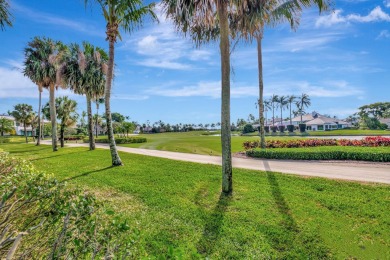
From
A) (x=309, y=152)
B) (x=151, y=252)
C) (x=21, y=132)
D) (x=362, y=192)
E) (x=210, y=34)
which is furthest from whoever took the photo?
(x=21, y=132)

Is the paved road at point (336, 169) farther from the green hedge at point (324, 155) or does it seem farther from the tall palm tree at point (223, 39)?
the tall palm tree at point (223, 39)

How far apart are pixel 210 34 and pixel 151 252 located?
8.83 m

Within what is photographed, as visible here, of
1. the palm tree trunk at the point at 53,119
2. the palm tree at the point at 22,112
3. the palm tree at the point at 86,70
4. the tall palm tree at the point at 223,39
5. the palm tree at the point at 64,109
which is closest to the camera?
the tall palm tree at the point at 223,39

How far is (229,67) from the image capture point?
341 inches

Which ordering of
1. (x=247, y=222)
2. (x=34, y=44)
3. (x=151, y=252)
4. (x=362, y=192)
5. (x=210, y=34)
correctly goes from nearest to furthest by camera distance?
1. (x=151, y=252)
2. (x=247, y=222)
3. (x=362, y=192)
4. (x=210, y=34)
5. (x=34, y=44)

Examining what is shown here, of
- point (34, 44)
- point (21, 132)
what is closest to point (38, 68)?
point (34, 44)

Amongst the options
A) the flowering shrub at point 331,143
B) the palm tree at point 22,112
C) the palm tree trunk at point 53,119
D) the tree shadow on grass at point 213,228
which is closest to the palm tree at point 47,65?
the palm tree trunk at point 53,119

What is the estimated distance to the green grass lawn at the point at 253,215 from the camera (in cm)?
517

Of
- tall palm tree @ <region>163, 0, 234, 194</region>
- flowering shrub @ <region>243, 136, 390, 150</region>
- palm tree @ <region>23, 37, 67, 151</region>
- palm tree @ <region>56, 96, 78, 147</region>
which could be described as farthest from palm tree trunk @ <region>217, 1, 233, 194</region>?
palm tree @ <region>56, 96, 78, 147</region>

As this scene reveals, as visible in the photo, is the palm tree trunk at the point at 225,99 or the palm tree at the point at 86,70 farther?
the palm tree at the point at 86,70

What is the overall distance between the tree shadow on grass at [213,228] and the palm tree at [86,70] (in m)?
20.4

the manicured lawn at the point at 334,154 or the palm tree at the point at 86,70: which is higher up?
the palm tree at the point at 86,70

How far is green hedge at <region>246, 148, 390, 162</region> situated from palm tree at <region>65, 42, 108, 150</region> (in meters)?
16.4

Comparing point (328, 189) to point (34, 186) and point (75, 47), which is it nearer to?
Result: point (34, 186)
